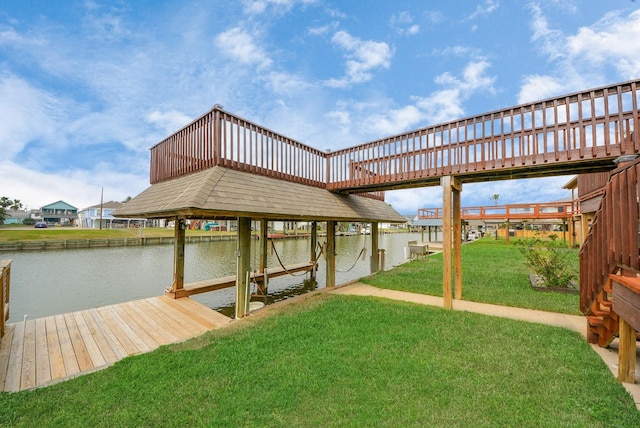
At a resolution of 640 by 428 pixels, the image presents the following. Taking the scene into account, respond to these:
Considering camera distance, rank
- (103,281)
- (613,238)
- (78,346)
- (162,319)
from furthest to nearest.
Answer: (103,281)
(162,319)
(78,346)
(613,238)

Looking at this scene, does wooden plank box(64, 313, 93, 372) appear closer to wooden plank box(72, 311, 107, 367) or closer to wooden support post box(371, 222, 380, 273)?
wooden plank box(72, 311, 107, 367)

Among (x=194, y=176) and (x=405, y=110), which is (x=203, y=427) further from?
(x=405, y=110)

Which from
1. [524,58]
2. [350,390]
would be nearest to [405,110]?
[524,58]

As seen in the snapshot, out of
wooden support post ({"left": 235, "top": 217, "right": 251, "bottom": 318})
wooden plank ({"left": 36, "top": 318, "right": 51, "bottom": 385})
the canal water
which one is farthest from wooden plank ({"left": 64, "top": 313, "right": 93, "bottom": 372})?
the canal water

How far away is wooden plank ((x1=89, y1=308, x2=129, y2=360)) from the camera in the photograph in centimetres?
412

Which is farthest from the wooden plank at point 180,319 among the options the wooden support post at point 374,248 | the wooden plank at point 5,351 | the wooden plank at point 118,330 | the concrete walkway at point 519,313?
the wooden support post at point 374,248

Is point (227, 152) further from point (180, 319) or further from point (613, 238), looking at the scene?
point (613, 238)

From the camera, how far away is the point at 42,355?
13.1ft

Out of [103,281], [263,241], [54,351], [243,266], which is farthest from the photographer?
[103,281]

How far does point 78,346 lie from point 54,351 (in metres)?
0.28

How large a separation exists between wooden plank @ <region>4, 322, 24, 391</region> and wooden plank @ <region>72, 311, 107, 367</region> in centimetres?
72

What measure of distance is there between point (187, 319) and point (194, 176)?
3.28 m

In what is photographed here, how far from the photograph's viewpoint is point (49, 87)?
1184 centimetres

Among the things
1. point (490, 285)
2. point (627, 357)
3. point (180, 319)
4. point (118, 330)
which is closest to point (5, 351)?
point (118, 330)
